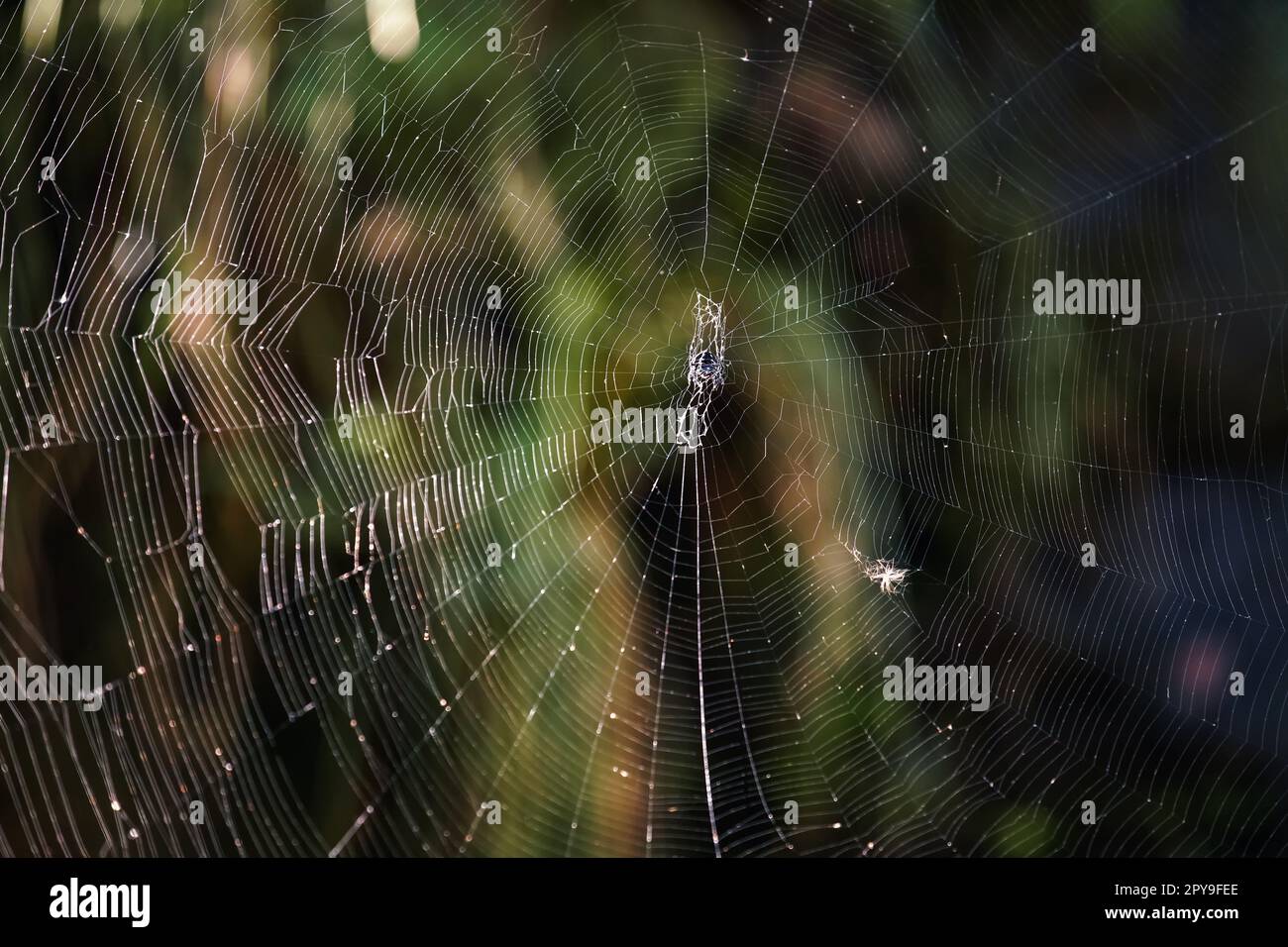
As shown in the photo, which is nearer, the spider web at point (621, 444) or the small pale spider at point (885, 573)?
the spider web at point (621, 444)

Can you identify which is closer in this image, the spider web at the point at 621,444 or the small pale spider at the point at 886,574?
the spider web at the point at 621,444

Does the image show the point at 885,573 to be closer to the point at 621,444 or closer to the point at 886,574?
the point at 886,574

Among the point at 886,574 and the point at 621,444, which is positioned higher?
the point at 621,444

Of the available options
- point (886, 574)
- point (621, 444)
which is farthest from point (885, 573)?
point (621, 444)

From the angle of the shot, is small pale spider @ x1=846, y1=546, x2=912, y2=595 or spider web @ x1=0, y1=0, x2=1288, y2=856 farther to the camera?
small pale spider @ x1=846, y1=546, x2=912, y2=595

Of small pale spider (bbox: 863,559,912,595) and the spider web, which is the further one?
small pale spider (bbox: 863,559,912,595)

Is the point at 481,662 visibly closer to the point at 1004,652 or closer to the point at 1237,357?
the point at 1004,652

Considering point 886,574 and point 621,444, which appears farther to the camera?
point 621,444
